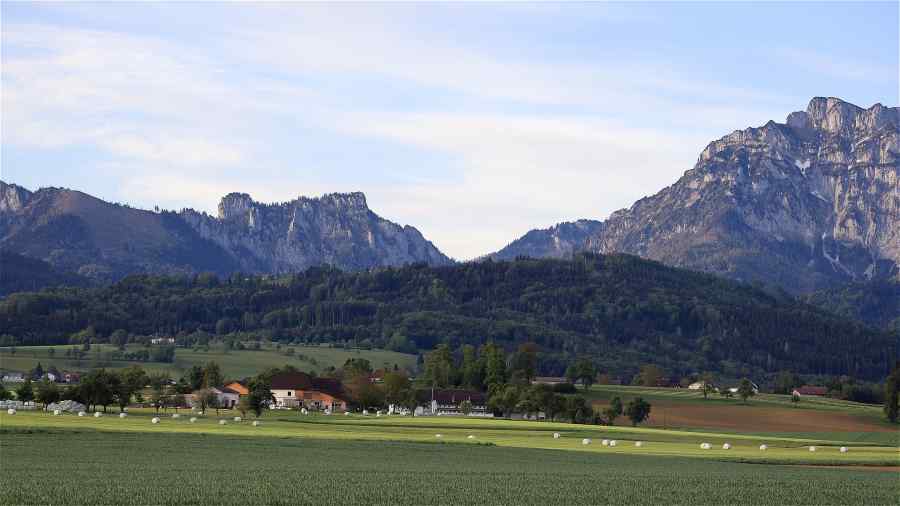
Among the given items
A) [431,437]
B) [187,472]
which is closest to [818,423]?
[431,437]

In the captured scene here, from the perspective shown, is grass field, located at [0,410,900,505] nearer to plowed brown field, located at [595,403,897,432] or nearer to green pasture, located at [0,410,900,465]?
green pasture, located at [0,410,900,465]

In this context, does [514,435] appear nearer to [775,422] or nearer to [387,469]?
[387,469]

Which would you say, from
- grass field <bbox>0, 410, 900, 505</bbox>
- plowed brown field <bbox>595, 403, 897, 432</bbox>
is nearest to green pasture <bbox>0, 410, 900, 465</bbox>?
grass field <bbox>0, 410, 900, 505</bbox>

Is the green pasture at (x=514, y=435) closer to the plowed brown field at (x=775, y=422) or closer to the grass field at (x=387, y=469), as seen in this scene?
the grass field at (x=387, y=469)

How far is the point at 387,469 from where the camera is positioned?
70.4 metres

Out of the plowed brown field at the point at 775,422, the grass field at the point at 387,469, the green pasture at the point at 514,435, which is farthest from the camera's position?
the plowed brown field at the point at 775,422

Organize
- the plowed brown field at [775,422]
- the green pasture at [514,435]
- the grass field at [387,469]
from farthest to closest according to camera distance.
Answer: the plowed brown field at [775,422], the green pasture at [514,435], the grass field at [387,469]

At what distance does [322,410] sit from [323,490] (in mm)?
142289

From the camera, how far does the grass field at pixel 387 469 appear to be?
2173 inches

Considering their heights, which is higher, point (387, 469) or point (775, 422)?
point (775, 422)

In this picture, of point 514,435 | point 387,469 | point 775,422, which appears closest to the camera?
point 387,469

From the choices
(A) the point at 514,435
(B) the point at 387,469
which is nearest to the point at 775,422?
(A) the point at 514,435

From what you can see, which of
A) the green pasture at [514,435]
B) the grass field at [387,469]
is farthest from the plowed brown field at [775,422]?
the grass field at [387,469]

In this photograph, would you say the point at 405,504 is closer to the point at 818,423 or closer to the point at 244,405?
the point at 244,405
